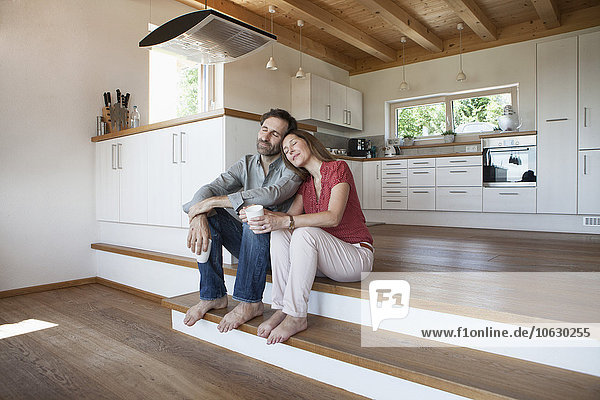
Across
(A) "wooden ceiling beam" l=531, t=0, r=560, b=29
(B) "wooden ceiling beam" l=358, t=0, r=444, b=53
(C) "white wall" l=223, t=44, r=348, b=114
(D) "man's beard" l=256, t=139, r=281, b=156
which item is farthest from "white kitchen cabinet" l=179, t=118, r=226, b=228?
(A) "wooden ceiling beam" l=531, t=0, r=560, b=29

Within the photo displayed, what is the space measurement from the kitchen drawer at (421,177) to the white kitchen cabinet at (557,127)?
1115 mm

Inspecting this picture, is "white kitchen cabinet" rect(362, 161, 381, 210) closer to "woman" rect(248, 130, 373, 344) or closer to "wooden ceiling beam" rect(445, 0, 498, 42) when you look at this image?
"wooden ceiling beam" rect(445, 0, 498, 42)

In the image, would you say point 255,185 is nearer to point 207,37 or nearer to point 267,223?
point 267,223

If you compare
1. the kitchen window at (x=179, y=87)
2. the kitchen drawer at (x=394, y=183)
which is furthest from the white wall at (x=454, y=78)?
the kitchen window at (x=179, y=87)

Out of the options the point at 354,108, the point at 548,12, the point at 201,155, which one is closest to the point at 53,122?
the point at 201,155

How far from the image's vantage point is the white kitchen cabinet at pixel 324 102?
524 cm

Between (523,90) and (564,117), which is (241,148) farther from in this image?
(523,90)

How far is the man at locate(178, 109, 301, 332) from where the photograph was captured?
5.64 feet

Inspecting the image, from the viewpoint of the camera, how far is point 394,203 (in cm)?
518

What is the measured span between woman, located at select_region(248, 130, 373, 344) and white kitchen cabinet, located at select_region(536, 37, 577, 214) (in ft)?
10.9

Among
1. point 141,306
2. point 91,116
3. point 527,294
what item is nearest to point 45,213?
point 91,116

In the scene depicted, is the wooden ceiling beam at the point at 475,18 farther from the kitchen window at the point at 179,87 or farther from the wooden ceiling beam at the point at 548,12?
the kitchen window at the point at 179,87

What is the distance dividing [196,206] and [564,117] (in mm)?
3970

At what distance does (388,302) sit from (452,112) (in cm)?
459
